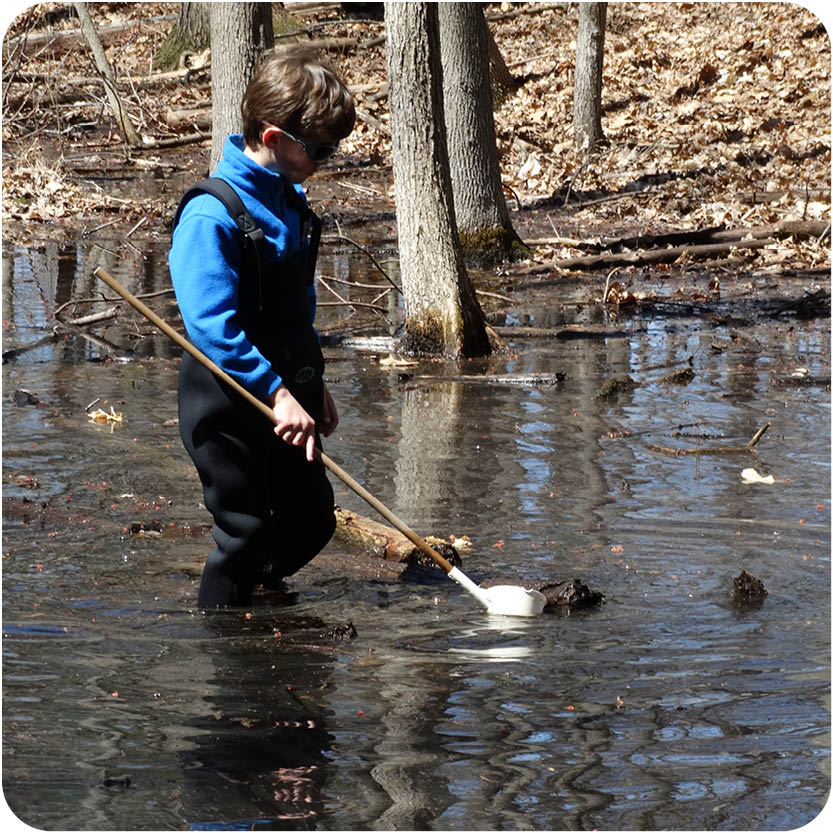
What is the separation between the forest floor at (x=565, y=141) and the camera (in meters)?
14.1

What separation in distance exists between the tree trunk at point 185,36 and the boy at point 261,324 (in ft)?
70.5

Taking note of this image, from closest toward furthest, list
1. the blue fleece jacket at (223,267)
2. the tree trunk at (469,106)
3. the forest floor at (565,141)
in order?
the blue fleece jacket at (223,267) < the tree trunk at (469,106) < the forest floor at (565,141)

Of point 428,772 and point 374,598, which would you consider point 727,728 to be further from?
point 374,598

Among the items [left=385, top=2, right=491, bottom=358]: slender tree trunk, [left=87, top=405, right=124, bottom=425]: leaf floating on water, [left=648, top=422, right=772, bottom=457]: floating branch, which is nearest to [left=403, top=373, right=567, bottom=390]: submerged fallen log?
[left=385, top=2, right=491, bottom=358]: slender tree trunk

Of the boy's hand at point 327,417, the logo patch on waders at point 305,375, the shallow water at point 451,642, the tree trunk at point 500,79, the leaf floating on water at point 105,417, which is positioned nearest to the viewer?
the shallow water at point 451,642

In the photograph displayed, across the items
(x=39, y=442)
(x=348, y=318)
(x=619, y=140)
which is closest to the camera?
(x=39, y=442)

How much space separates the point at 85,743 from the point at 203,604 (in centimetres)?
117

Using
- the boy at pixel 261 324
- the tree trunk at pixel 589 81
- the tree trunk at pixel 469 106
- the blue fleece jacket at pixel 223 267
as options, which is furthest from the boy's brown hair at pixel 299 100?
the tree trunk at pixel 589 81

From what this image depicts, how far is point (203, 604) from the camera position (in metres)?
4.72

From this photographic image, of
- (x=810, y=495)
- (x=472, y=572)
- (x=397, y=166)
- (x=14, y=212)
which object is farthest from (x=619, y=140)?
(x=472, y=572)

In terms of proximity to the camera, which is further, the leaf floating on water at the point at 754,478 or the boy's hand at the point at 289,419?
the leaf floating on water at the point at 754,478

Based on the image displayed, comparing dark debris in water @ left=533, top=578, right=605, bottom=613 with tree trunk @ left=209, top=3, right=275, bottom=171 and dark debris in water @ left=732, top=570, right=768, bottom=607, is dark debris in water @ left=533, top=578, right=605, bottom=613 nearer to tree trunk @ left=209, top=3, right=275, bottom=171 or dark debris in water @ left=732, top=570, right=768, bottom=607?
dark debris in water @ left=732, top=570, right=768, bottom=607

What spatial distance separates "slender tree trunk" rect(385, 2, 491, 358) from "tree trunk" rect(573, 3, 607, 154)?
9266 mm

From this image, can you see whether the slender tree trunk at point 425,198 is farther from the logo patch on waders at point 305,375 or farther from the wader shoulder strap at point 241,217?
the wader shoulder strap at point 241,217
